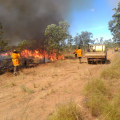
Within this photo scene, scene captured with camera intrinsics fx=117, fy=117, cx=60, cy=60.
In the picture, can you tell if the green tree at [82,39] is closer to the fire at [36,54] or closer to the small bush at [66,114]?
the fire at [36,54]

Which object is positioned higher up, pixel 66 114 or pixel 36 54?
pixel 36 54

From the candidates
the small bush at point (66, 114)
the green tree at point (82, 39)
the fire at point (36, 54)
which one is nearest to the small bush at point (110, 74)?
the small bush at point (66, 114)

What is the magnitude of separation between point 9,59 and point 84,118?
10029 mm

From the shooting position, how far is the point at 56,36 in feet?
49.5

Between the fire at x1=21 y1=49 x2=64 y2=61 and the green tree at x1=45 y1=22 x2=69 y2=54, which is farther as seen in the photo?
the green tree at x1=45 y1=22 x2=69 y2=54

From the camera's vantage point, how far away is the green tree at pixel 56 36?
48.2ft

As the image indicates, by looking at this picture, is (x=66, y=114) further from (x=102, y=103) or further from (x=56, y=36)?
(x=56, y=36)

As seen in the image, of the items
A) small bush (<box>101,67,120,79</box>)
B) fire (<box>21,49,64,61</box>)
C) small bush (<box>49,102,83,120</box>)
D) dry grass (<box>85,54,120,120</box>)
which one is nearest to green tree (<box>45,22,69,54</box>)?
fire (<box>21,49,64,61</box>)

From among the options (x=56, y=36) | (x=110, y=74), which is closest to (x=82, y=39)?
(x=56, y=36)

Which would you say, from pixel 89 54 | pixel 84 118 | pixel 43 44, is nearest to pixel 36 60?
pixel 43 44

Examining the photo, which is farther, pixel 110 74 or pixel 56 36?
pixel 56 36

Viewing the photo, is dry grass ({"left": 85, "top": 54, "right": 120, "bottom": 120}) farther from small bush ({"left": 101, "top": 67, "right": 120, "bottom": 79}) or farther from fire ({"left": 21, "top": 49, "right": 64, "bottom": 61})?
fire ({"left": 21, "top": 49, "right": 64, "bottom": 61})

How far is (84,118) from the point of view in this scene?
2748 millimetres

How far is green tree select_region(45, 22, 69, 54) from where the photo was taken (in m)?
14.7
